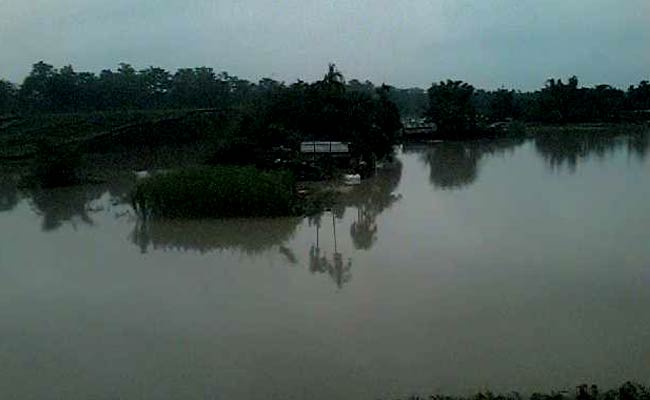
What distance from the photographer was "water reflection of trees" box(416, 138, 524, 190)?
57.2 feet

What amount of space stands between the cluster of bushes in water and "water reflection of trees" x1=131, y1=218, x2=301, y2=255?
16.1 ft

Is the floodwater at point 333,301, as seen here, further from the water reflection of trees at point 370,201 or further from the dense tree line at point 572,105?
the dense tree line at point 572,105

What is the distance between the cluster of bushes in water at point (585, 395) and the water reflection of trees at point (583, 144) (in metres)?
14.7

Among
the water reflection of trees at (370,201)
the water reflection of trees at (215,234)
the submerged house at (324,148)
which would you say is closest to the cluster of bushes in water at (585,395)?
the water reflection of trees at (215,234)

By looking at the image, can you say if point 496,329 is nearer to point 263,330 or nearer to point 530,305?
point 530,305

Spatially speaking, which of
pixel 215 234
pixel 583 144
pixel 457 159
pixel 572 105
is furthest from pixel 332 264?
pixel 572 105

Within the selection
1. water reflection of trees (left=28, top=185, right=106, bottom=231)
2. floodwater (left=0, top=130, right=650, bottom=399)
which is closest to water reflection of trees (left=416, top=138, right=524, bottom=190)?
floodwater (left=0, top=130, right=650, bottom=399)

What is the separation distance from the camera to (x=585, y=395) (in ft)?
15.8

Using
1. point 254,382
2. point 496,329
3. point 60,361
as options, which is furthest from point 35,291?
point 496,329

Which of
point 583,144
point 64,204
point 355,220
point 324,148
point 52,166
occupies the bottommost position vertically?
point 355,220

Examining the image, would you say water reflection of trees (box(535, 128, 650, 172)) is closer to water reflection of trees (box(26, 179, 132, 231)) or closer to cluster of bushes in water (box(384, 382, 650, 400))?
water reflection of trees (box(26, 179, 132, 231))

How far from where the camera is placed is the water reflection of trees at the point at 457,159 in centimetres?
1744

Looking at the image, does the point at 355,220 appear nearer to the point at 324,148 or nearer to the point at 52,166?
the point at 324,148

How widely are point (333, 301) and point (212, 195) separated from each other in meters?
4.99
